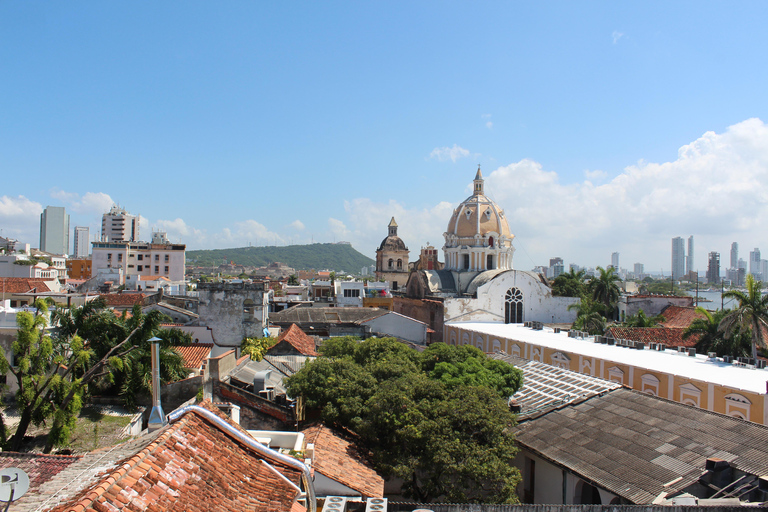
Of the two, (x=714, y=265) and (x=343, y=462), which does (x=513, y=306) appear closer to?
(x=343, y=462)

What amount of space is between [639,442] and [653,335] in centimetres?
2456

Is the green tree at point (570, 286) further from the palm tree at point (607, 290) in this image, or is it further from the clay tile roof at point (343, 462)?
the clay tile roof at point (343, 462)

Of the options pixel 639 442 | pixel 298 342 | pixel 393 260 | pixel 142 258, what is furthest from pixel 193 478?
pixel 393 260

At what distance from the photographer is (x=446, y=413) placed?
13.5m

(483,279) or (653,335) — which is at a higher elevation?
(483,279)

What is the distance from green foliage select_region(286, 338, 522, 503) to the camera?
40.2ft

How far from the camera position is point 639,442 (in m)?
13.3

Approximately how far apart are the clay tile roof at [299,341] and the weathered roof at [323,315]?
21.5 ft

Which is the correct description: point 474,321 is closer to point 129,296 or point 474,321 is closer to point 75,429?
point 129,296

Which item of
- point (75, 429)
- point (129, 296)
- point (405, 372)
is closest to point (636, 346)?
point (405, 372)

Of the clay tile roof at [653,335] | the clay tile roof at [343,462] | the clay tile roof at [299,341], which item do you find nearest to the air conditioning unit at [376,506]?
the clay tile roof at [343,462]

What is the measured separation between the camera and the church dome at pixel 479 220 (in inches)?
1972

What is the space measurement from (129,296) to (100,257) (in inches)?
1671

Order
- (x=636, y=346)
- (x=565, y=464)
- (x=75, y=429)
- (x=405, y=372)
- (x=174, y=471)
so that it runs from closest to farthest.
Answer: (x=174, y=471), (x=565, y=464), (x=75, y=429), (x=405, y=372), (x=636, y=346)
